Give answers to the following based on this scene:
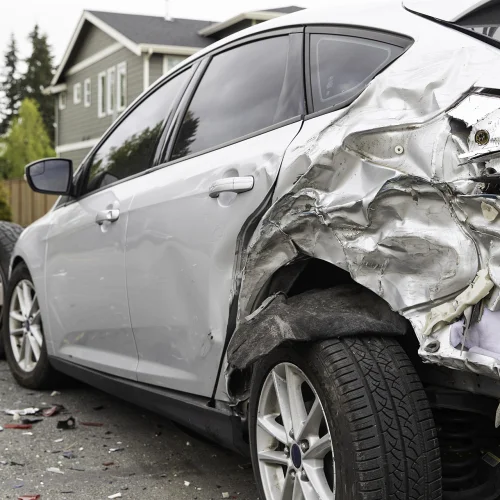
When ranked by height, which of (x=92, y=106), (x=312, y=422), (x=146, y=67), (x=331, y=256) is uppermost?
(x=146, y=67)

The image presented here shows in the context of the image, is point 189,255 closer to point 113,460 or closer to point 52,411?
point 113,460

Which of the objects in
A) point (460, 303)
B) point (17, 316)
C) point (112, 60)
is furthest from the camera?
point (112, 60)

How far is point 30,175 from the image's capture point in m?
4.46

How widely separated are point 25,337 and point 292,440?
300 centimetres

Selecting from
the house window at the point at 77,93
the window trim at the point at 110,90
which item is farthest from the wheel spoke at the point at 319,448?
the house window at the point at 77,93

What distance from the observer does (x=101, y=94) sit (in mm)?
29016

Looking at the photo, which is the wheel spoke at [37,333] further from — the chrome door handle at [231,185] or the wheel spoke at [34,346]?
the chrome door handle at [231,185]

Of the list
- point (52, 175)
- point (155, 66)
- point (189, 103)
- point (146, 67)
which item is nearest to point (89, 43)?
point (155, 66)

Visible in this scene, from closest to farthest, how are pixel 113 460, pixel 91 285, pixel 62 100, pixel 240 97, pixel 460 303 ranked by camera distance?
pixel 460 303, pixel 240 97, pixel 113 460, pixel 91 285, pixel 62 100

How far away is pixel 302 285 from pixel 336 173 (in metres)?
0.51

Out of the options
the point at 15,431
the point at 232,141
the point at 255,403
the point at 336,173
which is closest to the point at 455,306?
the point at 336,173

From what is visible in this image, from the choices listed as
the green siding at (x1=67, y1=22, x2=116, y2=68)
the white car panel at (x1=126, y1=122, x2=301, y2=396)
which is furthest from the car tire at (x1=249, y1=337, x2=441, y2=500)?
the green siding at (x1=67, y1=22, x2=116, y2=68)

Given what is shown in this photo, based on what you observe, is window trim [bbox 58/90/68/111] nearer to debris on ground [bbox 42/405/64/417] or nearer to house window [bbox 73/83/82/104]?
house window [bbox 73/83/82/104]

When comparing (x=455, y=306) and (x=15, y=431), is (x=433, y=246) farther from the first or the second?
(x=15, y=431)
